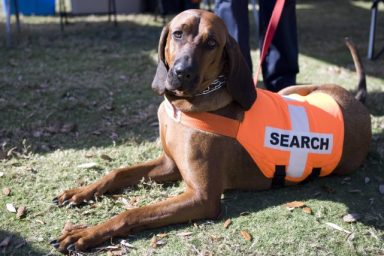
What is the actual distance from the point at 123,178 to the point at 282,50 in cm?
234

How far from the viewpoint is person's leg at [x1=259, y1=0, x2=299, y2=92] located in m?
4.80

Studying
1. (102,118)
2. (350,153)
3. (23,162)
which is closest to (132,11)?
(102,118)

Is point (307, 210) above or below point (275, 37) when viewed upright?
below

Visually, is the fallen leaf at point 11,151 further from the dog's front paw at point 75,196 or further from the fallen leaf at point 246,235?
the fallen leaf at point 246,235

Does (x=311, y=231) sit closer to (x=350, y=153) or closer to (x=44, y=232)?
(x=350, y=153)

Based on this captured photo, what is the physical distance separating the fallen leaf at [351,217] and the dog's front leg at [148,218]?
832mm

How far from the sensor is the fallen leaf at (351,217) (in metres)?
3.15

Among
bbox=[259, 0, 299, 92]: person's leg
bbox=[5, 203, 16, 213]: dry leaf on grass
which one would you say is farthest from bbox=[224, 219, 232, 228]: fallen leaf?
bbox=[259, 0, 299, 92]: person's leg

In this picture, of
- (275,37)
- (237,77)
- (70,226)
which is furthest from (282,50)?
(70,226)

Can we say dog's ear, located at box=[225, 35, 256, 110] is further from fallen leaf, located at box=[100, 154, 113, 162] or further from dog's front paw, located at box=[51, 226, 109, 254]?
fallen leaf, located at box=[100, 154, 113, 162]

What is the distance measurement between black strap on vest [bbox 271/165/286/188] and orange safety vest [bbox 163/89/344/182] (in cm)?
2

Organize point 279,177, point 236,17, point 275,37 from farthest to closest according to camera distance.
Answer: point 275,37 → point 236,17 → point 279,177

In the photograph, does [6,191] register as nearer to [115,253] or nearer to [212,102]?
[115,253]

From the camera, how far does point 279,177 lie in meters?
3.41
